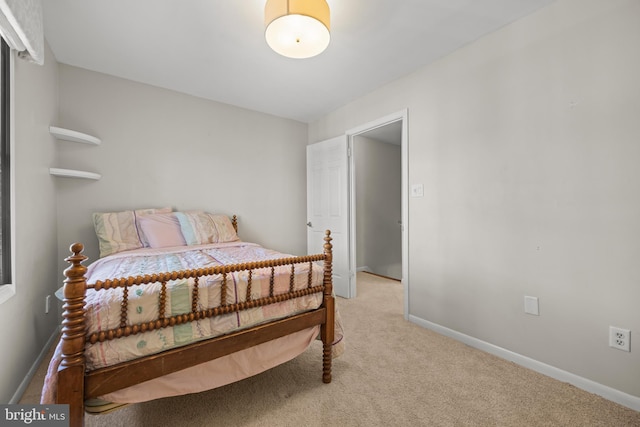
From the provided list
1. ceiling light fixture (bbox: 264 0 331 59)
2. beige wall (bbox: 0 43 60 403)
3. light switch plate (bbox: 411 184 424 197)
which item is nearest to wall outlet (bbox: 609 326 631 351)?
light switch plate (bbox: 411 184 424 197)

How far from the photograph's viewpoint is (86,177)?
7.89 ft

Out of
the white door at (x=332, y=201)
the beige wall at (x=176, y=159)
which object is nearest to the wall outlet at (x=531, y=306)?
the white door at (x=332, y=201)

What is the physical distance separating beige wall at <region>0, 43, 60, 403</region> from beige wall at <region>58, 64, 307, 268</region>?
0.69ft

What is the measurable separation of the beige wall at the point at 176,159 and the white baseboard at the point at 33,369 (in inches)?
28.7

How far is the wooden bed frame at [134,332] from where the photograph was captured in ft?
3.25

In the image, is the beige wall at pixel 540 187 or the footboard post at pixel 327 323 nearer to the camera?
the beige wall at pixel 540 187

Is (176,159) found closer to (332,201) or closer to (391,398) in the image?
(332,201)

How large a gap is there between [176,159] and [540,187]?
11.0ft

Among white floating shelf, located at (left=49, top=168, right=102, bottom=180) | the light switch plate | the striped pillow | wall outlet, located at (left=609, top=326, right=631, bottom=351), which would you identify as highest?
white floating shelf, located at (left=49, top=168, right=102, bottom=180)

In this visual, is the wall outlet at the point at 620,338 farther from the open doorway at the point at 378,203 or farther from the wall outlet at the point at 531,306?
the open doorway at the point at 378,203

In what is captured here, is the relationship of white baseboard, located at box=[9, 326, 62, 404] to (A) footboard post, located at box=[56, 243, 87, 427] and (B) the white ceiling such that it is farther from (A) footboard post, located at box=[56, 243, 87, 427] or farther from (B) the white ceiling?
(B) the white ceiling

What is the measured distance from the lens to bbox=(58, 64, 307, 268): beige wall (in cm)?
250

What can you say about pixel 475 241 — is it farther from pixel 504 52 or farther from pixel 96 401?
pixel 96 401

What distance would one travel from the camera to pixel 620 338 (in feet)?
4.94
